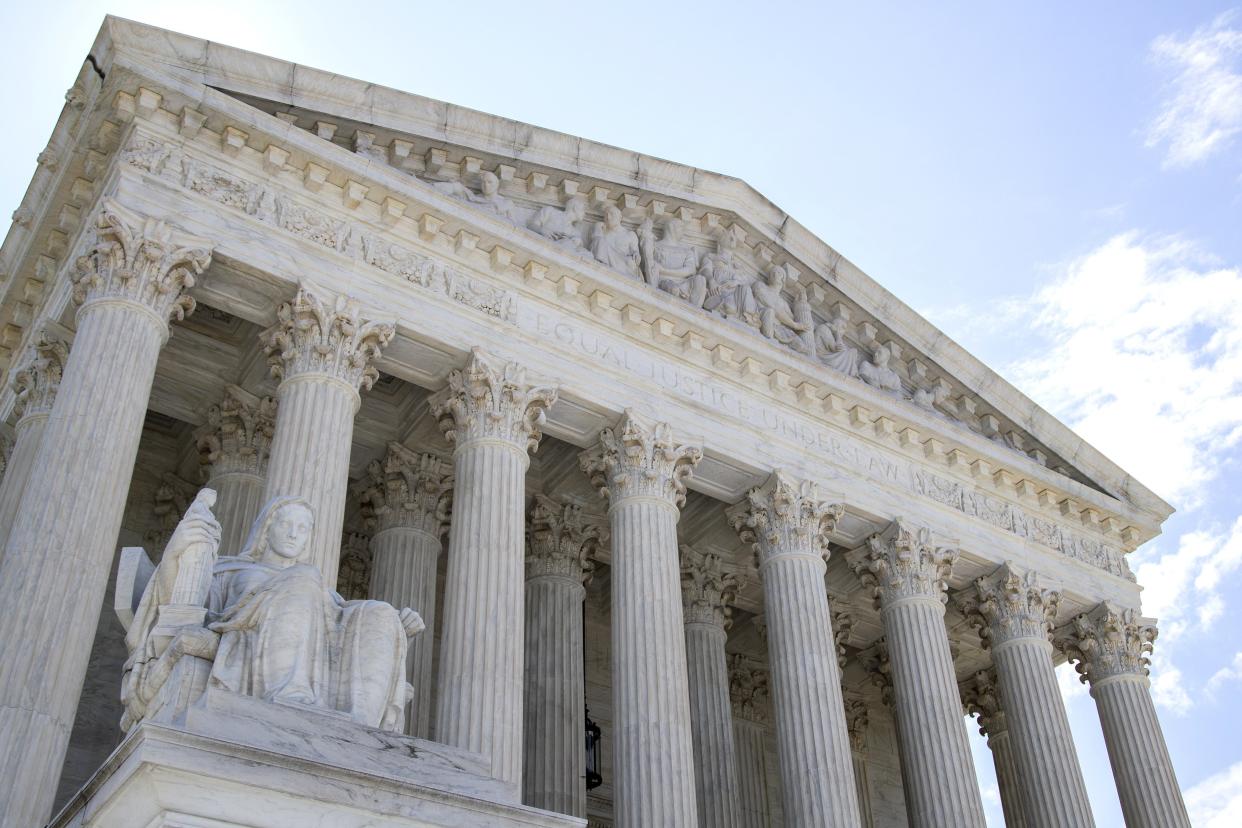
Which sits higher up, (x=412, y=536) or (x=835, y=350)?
(x=835, y=350)

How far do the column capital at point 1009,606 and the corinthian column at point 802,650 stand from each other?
4143mm

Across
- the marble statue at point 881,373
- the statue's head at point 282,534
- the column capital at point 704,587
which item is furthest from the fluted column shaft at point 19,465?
the marble statue at point 881,373

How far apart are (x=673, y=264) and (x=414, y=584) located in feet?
22.4

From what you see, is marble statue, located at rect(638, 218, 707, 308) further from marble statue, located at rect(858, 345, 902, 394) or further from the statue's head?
the statue's head

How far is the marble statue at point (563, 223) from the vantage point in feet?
65.4

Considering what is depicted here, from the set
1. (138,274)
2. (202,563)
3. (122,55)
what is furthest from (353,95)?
(202,563)

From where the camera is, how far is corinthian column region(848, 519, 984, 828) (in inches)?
769

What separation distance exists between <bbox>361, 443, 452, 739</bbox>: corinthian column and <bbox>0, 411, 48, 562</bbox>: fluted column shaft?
16.6ft

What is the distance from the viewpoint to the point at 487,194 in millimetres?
19375

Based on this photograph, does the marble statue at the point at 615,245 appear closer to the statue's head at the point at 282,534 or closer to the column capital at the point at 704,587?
the column capital at the point at 704,587

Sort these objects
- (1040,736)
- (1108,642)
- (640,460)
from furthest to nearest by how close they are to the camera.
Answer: (1108,642), (1040,736), (640,460)

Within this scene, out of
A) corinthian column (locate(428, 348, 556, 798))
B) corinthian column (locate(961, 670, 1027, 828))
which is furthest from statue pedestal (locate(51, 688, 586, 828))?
corinthian column (locate(961, 670, 1027, 828))

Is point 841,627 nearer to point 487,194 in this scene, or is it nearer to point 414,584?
point 414,584

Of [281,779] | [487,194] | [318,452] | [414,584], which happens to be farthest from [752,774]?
[281,779]
